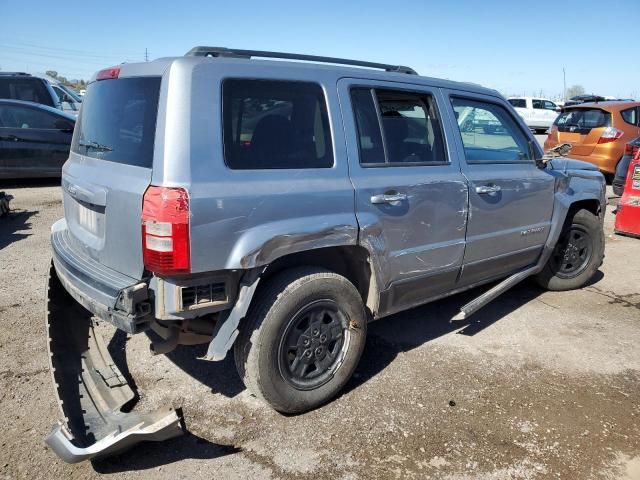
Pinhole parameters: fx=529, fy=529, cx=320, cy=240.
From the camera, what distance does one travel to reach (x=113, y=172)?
2.79 meters

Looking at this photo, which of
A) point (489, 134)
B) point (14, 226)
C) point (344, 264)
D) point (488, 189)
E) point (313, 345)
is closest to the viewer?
point (313, 345)

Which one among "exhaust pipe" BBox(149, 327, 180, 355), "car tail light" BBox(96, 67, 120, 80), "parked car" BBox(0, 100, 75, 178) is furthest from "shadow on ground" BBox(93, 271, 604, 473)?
"parked car" BBox(0, 100, 75, 178)

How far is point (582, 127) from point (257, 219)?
1005 cm

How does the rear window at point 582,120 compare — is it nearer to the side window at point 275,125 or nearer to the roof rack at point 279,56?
the roof rack at point 279,56

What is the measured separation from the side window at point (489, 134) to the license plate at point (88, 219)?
8.18 ft

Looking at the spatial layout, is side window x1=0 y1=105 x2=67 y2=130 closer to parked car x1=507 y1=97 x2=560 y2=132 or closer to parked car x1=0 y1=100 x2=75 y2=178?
parked car x1=0 y1=100 x2=75 y2=178

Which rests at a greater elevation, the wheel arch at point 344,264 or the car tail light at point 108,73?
the car tail light at point 108,73

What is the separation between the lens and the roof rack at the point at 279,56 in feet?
9.19

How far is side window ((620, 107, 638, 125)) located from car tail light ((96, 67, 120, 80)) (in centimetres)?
1029

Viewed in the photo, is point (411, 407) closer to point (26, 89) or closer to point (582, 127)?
point (582, 127)

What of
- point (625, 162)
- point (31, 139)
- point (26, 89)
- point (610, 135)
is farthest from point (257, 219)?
point (26, 89)

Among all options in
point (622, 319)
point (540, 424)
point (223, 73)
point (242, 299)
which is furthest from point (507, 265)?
point (223, 73)

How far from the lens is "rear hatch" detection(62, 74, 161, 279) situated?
2611 millimetres

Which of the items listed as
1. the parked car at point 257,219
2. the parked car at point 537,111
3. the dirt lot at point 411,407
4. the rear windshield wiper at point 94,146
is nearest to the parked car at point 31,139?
the dirt lot at point 411,407
